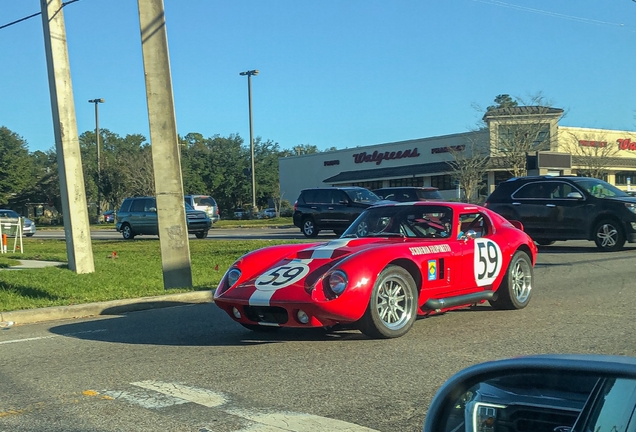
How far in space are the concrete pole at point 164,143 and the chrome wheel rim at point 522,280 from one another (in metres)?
5.30

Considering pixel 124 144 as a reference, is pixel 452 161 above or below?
below

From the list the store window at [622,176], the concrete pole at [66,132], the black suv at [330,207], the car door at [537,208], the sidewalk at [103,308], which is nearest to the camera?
the sidewalk at [103,308]

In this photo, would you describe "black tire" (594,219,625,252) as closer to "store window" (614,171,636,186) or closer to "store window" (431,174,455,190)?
"store window" (431,174,455,190)

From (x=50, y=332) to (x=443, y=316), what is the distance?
4603mm

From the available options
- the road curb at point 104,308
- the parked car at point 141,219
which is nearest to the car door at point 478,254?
the road curb at point 104,308

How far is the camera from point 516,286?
857cm

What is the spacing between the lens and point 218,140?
95.6m

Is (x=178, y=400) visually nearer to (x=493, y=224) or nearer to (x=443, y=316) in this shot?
(x=443, y=316)

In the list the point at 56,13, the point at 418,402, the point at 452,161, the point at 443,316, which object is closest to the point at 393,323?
the point at 443,316

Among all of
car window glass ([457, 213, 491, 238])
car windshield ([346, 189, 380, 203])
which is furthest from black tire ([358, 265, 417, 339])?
car windshield ([346, 189, 380, 203])

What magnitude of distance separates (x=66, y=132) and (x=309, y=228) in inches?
484

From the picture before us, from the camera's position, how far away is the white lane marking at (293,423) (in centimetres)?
427

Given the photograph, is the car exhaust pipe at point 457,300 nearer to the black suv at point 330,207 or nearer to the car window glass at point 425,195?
the black suv at point 330,207

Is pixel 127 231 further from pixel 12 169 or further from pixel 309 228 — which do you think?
pixel 12 169
